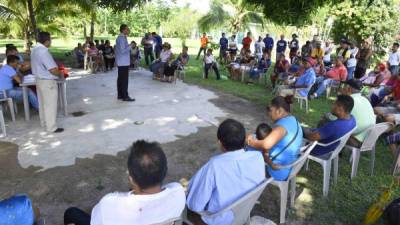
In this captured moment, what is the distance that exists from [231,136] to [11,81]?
5.18 metres

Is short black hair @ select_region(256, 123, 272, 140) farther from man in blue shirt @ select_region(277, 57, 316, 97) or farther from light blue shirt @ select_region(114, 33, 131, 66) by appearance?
light blue shirt @ select_region(114, 33, 131, 66)

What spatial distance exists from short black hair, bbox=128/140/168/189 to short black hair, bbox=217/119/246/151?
2.03 ft

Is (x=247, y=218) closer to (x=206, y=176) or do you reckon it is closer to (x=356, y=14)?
(x=206, y=176)

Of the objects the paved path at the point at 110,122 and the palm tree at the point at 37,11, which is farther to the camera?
the palm tree at the point at 37,11

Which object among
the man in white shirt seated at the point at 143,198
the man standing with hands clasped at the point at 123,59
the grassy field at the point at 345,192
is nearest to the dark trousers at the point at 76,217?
the man in white shirt seated at the point at 143,198

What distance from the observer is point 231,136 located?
2.43 meters

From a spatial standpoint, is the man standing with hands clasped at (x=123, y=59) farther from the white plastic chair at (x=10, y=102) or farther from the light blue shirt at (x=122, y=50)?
the white plastic chair at (x=10, y=102)

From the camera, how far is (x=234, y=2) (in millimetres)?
18578

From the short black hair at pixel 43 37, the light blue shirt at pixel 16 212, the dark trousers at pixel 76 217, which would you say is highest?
the short black hair at pixel 43 37

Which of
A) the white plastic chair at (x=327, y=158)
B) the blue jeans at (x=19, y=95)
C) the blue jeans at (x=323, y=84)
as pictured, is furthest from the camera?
the blue jeans at (x=323, y=84)

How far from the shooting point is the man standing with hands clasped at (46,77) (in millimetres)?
5070

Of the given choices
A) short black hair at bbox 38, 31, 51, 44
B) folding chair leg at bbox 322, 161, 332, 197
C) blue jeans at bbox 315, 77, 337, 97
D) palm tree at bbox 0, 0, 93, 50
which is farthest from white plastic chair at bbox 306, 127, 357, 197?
palm tree at bbox 0, 0, 93, 50

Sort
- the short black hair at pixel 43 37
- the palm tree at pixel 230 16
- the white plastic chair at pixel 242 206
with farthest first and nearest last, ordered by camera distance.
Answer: the palm tree at pixel 230 16 → the short black hair at pixel 43 37 → the white plastic chair at pixel 242 206

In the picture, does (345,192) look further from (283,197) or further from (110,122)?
(110,122)
